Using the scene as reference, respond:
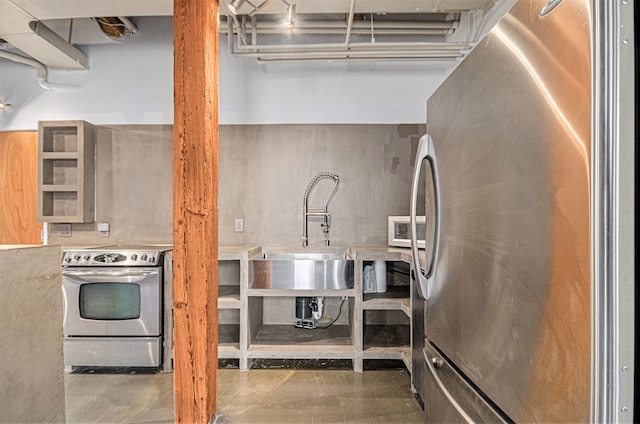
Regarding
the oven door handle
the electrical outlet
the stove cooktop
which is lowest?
the oven door handle

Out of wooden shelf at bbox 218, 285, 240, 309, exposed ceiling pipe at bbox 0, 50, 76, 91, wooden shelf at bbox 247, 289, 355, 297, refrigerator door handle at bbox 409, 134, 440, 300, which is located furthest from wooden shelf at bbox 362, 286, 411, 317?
exposed ceiling pipe at bbox 0, 50, 76, 91

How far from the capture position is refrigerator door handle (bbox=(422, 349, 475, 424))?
1.06 metres

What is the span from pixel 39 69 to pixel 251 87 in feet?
6.41

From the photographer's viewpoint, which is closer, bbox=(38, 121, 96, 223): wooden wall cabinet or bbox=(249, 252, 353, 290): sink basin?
bbox=(249, 252, 353, 290): sink basin

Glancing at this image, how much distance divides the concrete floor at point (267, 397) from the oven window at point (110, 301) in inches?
17.4

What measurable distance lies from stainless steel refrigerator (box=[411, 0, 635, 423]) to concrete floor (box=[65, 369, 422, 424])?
4.40 feet

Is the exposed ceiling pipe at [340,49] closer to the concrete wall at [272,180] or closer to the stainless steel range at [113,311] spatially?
the concrete wall at [272,180]

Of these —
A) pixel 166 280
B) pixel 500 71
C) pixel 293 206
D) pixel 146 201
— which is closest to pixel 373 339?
pixel 293 206

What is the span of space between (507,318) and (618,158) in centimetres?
41

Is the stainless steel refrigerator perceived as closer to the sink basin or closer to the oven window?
the sink basin

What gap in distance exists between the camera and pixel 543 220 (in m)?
0.73

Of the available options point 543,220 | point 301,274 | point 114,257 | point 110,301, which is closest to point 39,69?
point 114,257

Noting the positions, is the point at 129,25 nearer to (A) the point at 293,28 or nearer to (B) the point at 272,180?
(A) the point at 293,28

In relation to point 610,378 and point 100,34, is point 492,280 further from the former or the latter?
point 100,34
